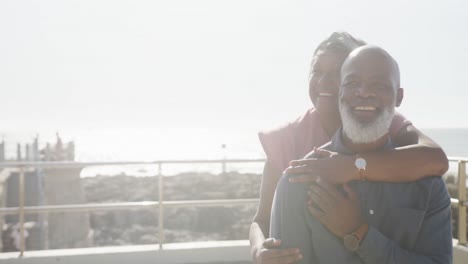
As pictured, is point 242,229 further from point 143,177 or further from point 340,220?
point 340,220

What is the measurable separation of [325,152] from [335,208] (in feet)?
0.64

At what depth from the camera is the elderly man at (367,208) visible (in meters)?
1.29

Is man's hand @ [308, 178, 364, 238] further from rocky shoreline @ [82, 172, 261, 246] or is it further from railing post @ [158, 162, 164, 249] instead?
rocky shoreline @ [82, 172, 261, 246]

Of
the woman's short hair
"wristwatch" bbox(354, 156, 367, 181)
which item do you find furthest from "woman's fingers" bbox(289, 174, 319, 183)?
the woman's short hair

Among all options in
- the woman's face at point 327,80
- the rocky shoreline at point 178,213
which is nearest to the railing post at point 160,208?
the woman's face at point 327,80

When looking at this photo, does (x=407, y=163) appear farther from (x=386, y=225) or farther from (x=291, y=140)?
(x=291, y=140)

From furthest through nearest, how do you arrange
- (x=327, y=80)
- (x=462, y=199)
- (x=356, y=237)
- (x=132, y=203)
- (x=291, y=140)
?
1. (x=132, y=203)
2. (x=462, y=199)
3. (x=291, y=140)
4. (x=327, y=80)
5. (x=356, y=237)

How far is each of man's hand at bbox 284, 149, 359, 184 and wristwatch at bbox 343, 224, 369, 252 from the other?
13 cm

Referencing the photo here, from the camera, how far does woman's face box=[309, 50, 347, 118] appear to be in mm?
1637

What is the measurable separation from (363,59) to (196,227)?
3246 centimetres

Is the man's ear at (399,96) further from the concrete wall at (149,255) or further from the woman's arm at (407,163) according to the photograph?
the concrete wall at (149,255)

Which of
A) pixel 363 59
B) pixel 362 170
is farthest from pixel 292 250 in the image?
pixel 363 59

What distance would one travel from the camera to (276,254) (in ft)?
4.59

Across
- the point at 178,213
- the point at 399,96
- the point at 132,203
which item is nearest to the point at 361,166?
the point at 399,96
